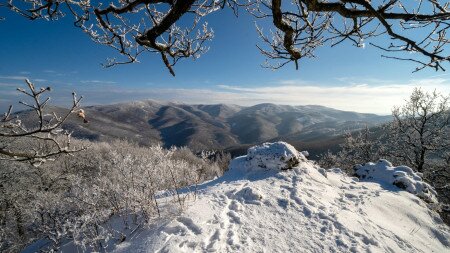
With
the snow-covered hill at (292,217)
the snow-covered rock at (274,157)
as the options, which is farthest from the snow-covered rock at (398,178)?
the snow-covered rock at (274,157)

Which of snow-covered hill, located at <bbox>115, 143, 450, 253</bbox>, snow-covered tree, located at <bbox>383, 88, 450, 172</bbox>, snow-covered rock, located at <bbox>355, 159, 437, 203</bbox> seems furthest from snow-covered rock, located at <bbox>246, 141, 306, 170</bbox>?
snow-covered tree, located at <bbox>383, 88, 450, 172</bbox>

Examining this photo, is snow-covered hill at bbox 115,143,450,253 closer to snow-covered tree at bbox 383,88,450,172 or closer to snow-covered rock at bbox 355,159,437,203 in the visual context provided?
snow-covered rock at bbox 355,159,437,203

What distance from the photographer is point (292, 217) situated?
617 centimetres

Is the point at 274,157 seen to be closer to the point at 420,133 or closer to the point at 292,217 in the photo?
the point at 292,217

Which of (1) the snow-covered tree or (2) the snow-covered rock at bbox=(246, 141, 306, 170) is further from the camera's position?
(1) the snow-covered tree

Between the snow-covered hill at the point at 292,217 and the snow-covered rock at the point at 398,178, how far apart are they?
514 mm

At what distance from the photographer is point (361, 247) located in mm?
5434

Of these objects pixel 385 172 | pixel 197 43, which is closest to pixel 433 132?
pixel 385 172

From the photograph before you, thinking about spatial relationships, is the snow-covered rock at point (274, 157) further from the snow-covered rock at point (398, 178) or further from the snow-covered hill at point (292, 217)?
the snow-covered rock at point (398, 178)

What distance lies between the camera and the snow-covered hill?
16.5ft

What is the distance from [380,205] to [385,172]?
378cm

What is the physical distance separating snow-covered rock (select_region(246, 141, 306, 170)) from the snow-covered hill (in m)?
0.03

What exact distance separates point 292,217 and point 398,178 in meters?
6.49

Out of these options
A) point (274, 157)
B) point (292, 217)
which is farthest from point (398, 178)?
point (292, 217)
